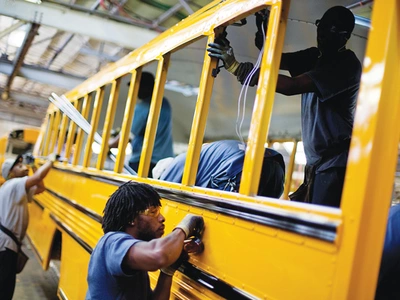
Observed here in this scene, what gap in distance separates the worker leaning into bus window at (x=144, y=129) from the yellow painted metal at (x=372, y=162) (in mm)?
2886

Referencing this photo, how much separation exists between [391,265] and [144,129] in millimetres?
2866

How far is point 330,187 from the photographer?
2.06 metres

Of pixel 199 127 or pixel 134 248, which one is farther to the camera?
pixel 199 127

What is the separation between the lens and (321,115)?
2.14m

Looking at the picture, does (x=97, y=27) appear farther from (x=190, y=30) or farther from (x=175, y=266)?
(x=175, y=266)

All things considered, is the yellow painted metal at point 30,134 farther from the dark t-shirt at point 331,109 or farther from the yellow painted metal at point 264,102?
the yellow painted metal at point 264,102

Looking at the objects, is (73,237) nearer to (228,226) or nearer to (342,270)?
(228,226)

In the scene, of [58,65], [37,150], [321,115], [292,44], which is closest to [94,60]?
[58,65]

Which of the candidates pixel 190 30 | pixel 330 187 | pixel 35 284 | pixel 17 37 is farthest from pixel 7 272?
pixel 17 37

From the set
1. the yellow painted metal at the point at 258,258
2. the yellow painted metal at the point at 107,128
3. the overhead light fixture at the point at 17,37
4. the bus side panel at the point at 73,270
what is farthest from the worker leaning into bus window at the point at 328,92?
the overhead light fixture at the point at 17,37

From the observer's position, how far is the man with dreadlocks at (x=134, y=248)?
1802 millimetres

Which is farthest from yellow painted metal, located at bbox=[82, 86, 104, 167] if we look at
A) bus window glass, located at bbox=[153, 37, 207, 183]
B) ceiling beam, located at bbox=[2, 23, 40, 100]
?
ceiling beam, located at bbox=[2, 23, 40, 100]

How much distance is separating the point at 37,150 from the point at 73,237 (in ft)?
13.2

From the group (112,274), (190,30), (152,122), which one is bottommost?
(112,274)
